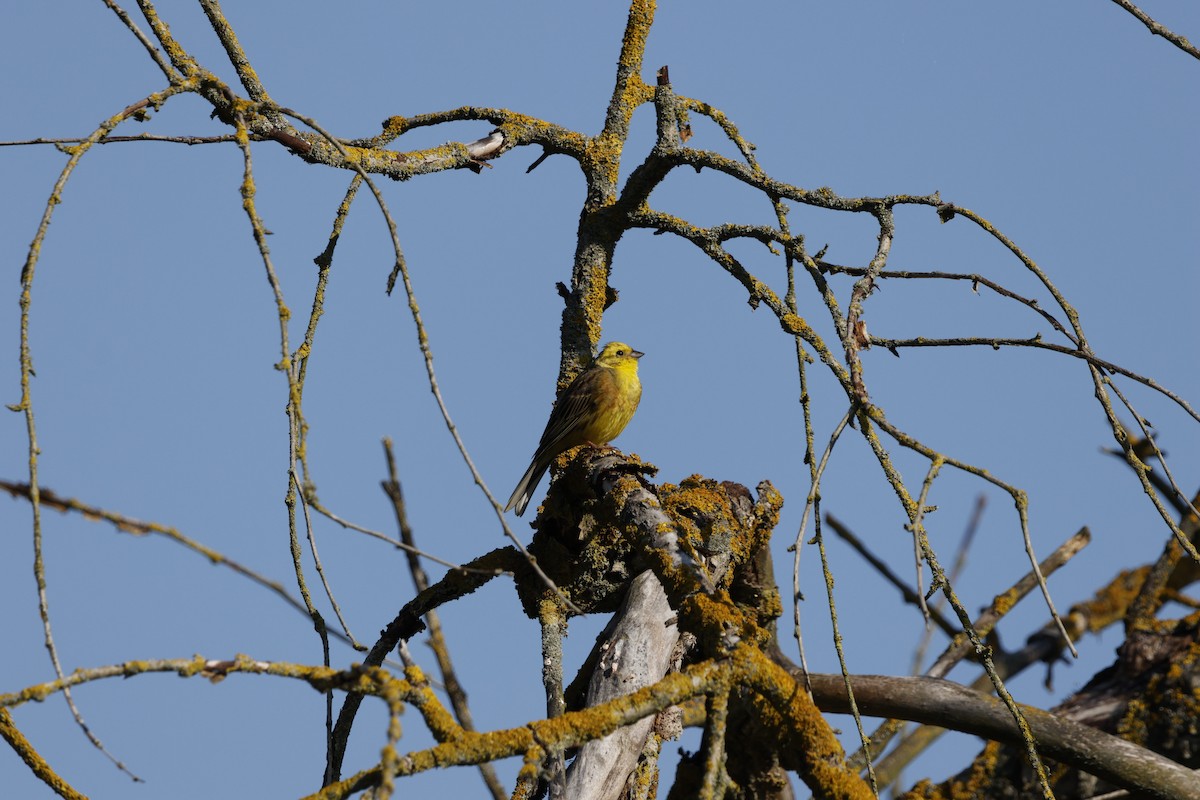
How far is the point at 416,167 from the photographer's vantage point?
4.04m

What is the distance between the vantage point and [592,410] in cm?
592

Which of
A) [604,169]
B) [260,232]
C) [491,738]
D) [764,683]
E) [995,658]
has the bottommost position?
[491,738]

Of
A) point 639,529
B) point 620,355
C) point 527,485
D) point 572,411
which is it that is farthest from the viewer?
point 620,355

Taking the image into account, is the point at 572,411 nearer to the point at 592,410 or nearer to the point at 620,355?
the point at 592,410

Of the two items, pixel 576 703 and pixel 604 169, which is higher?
pixel 604 169

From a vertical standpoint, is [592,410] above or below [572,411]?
above

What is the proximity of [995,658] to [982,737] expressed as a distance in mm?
2082

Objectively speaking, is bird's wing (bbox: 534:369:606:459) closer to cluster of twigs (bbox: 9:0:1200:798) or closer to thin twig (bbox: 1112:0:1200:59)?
cluster of twigs (bbox: 9:0:1200:798)

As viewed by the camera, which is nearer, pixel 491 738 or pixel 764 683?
pixel 491 738

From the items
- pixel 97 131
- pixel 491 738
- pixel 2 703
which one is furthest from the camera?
pixel 97 131

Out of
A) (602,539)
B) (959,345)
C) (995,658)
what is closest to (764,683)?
(959,345)

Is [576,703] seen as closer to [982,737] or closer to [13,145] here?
[982,737]

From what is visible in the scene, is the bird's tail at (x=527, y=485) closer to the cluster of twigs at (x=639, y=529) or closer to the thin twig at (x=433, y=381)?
the cluster of twigs at (x=639, y=529)

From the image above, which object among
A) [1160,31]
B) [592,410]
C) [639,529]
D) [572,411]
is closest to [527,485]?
[592,410]
